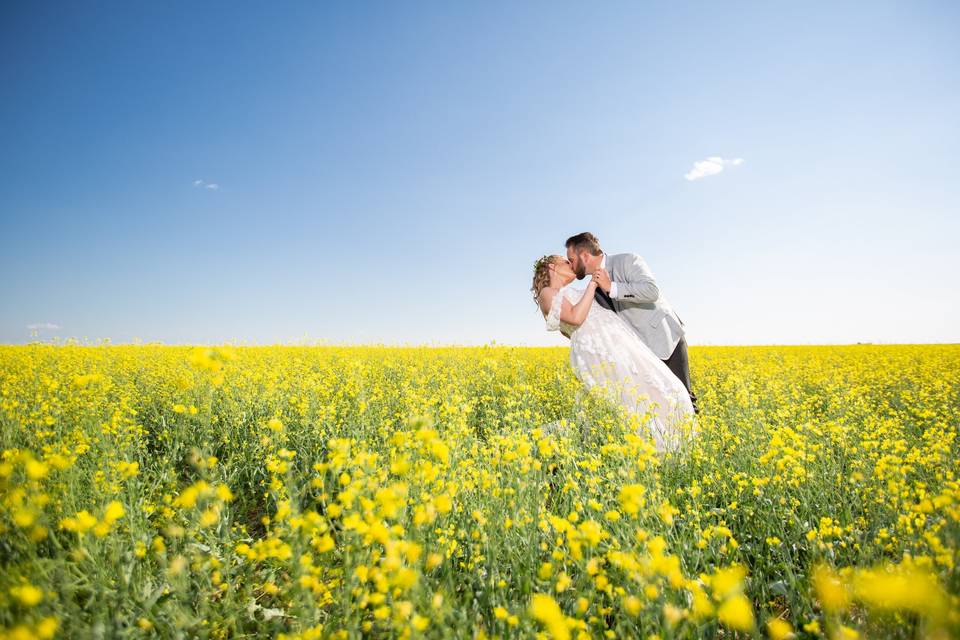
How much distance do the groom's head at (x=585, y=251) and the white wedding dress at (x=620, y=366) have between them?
1.03 feet

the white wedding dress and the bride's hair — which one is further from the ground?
the bride's hair

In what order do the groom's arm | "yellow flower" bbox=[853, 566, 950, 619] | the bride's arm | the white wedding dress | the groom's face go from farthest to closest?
the groom's face
the bride's arm
the groom's arm
the white wedding dress
"yellow flower" bbox=[853, 566, 950, 619]

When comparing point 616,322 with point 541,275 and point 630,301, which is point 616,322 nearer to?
point 630,301

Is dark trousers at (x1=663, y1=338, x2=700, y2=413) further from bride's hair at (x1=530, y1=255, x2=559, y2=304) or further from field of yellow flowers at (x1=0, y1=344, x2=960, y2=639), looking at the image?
bride's hair at (x1=530, y1=255, x2=559, y2=304)

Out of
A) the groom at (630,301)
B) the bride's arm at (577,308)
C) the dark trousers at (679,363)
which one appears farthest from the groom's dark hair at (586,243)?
the dark trousers at (679,363)

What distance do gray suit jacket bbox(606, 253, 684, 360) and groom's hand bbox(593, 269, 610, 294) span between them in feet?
0.41

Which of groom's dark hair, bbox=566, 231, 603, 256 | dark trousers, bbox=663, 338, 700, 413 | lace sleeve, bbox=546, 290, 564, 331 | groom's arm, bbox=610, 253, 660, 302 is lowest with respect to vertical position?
dark trousers, bbox=663, 338, 700, 413

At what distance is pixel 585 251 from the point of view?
5098 mm

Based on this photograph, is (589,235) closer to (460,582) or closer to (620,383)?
(620,383)

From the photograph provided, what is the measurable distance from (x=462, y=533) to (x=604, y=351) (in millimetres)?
3032

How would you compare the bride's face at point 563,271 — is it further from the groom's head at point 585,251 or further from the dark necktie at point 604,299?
the dark necktie at point 604,299

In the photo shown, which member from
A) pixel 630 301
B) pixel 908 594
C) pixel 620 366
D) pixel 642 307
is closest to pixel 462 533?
pixel 908 594

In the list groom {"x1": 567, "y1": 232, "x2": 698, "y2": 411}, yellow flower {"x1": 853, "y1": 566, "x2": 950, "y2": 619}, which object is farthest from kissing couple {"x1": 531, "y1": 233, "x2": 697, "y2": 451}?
yellow flower {"x1": 853, "y1": 566, "x2": 950, "y2": 619}

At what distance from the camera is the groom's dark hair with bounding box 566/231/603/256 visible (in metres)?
5.10
